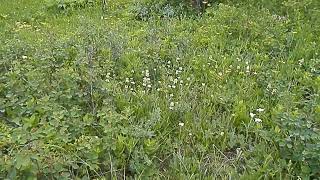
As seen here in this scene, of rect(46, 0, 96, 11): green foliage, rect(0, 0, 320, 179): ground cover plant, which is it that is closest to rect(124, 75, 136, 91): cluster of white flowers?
rect(0, 0, 320, 179): ground cover plant

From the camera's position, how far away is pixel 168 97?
4.01m

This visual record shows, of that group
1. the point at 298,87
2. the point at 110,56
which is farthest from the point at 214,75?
the point at 110,56

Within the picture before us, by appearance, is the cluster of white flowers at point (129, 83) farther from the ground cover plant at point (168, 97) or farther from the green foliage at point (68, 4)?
the green foliage at point (68, 4)

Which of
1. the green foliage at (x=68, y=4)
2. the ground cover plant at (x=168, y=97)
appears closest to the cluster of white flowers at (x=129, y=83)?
the ground cover plant at (x=168, y=97)

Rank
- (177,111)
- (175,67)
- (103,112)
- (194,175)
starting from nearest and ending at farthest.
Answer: (194,175)
(103,112)
(177,111)
(175,67)

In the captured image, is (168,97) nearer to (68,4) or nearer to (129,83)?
(129,83)

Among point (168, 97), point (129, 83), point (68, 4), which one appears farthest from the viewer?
point (68, 4)

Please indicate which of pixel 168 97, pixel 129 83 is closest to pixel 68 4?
pixel 129 83

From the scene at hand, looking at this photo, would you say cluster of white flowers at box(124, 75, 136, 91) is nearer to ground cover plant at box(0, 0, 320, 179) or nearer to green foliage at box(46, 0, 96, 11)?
ground cover plant at box(0, 0, 320, 179)

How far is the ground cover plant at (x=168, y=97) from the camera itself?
123 inches

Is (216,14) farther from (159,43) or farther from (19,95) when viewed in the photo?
(19,95)

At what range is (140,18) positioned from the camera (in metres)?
6.45

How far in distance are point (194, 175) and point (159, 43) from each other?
221cm

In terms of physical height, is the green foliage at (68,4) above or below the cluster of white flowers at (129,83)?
above
